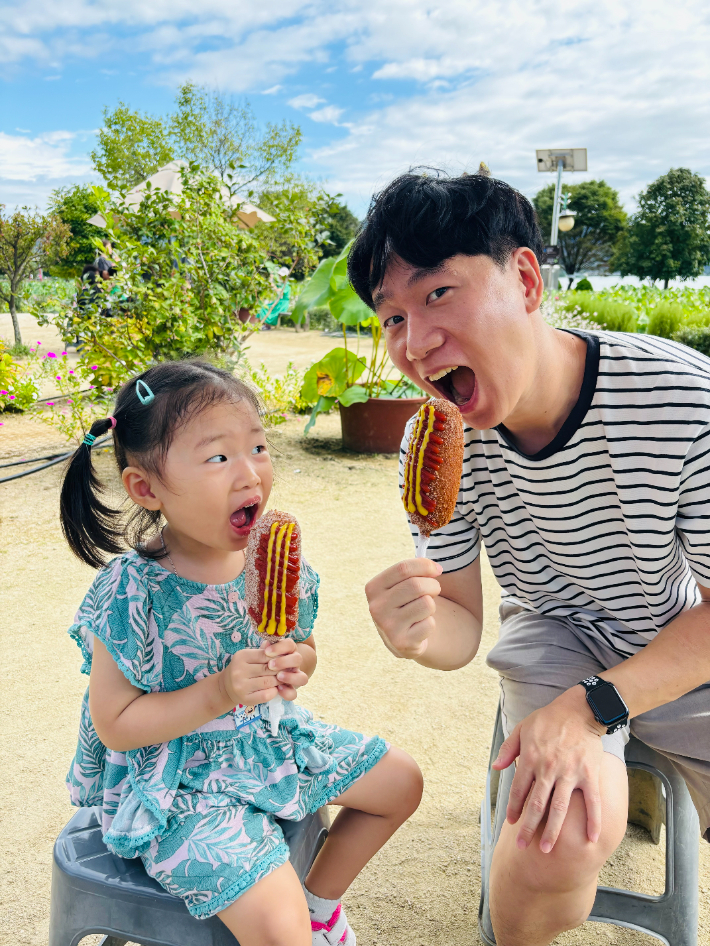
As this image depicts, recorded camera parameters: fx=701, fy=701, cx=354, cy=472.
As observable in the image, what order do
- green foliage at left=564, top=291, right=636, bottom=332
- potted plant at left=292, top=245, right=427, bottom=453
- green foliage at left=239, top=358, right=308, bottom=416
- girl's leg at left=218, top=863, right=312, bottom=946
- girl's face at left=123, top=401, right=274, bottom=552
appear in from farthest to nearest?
green foliage at left=564, top=291, right=636, bottom=332 → green foliage at left=239, top=358, right=308, bottom=416 → potted plant at left=292, top=245, right=427, bottom=453 → girl's face at left=123, top=401, right=274, bottom=552 → girl's leg at left=218, top=863, right=312, bottom=946

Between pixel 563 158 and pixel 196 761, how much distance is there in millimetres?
22109

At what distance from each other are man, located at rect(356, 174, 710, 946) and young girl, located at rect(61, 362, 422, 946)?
0.32 m

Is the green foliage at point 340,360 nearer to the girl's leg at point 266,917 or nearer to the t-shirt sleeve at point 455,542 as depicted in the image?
the t-shirt sleeve at point 455,542

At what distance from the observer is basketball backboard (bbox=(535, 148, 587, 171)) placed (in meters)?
20.0

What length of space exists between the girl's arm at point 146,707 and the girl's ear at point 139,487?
0.33 m

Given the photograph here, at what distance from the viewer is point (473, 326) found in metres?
1.45

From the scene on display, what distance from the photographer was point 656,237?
4038 cm

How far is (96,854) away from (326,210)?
6818 millimetres

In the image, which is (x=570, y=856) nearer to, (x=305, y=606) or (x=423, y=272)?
(x=305, y=606)

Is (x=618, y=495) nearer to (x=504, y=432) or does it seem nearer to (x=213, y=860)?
(x=504, y=432)

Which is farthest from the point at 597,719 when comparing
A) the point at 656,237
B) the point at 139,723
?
the point at 656,237

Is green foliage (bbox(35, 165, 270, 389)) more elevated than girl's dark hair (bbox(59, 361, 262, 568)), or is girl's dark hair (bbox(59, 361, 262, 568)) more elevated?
green foliage (bbox(35, 165, 270, 389))

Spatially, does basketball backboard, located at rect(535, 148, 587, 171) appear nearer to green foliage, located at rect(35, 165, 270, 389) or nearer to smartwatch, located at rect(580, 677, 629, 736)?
green foliage, located at rect(35, 165, 270, 389)

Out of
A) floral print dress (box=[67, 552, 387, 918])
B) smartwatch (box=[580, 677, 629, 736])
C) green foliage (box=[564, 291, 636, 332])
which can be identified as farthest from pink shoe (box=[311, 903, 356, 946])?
green foliage (box=[564, 291, 636, 332])
